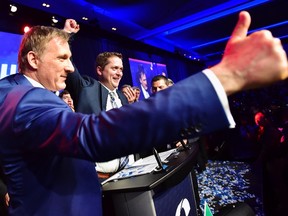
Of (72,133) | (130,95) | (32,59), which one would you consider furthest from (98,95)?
(72,133)

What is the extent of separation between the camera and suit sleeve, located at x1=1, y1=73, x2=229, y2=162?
21.5 inches

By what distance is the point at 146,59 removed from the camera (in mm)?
7027

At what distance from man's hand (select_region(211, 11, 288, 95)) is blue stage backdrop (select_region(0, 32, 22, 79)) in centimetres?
320

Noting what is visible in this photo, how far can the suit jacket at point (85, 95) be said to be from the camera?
2109mm

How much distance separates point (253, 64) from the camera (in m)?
0.52

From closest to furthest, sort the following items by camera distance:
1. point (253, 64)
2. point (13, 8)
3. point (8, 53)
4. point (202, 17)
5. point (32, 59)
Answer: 1. point (253, 64)
2. point (32, 59)
3. point (8, 53)
4. point (13, 8)
5. point (202, 17)

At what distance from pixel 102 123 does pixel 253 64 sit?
342 mm

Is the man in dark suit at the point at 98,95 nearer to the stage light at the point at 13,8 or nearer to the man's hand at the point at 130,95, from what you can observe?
the man's hand at the point at 130,95

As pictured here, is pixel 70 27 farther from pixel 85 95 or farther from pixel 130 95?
pixel 130 95

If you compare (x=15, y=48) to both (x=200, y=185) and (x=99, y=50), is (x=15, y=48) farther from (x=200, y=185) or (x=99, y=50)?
(x=200, y=185)

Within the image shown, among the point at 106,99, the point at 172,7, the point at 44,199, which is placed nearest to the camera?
the point at 44,199

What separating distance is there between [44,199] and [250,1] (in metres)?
5.99

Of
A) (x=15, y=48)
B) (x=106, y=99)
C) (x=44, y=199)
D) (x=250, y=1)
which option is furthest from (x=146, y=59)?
(x=44, y=199)

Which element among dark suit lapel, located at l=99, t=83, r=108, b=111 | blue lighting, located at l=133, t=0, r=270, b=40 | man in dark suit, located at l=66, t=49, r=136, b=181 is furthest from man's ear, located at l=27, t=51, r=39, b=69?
blue lighting, located at l=133, t=0, r=270, b=40
